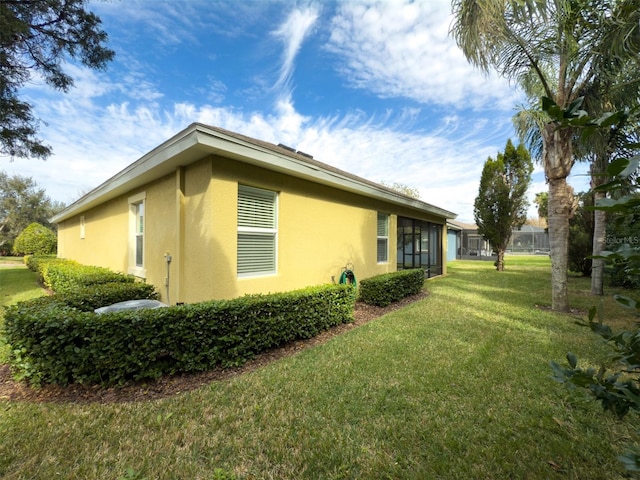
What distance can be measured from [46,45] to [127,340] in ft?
25.5

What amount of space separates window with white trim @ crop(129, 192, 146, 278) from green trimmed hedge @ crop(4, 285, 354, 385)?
10.3 ft

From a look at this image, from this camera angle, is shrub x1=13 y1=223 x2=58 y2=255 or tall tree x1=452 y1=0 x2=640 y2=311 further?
shrub x1=13 y1=223 x2=58 y2=255

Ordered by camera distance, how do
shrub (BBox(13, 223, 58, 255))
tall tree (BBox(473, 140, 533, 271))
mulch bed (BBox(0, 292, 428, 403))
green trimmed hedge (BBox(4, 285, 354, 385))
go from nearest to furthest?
mulch bed (BBox(0, 292, 428, 403)) → green trimmed hedge (BBox(4, 285, 354, 385)) → tall tree (BBox(473, 140, 533, 271)) → shrub (BBox(13, 223, 58, 255))

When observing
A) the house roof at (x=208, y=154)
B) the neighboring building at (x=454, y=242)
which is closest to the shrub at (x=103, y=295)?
the house roof at (x=208, y=154)

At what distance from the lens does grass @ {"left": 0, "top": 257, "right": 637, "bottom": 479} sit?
2.10 meters

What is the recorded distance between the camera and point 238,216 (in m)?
5.11

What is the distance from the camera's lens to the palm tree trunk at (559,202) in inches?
256

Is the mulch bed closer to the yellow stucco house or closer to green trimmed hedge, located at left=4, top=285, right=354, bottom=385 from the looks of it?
green trimmed hedge, located at left=4, top=285, right=354, bottom=385

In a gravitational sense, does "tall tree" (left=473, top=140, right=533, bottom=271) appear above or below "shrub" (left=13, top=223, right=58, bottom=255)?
above

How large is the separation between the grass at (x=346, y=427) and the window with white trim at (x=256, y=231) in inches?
78.5

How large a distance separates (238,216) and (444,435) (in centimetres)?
424

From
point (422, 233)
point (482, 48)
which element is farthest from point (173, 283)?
point (422, 233)

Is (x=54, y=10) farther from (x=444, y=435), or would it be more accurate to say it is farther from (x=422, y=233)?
(x=422, y=233)

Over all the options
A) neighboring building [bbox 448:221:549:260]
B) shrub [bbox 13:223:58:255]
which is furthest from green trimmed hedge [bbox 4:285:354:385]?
neighboring building [bbox 448:221:549:260]
